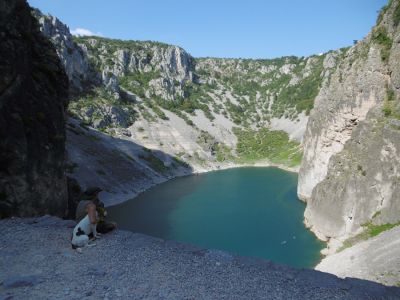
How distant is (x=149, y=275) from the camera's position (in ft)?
38.1

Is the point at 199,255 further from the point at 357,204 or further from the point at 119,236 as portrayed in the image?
the point at 357,204

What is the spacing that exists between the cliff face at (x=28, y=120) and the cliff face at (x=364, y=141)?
27005mm

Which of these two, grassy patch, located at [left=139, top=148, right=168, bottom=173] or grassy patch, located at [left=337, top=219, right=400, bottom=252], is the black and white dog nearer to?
grassy patch, located at [left=337, top=219, right=400, bottom=252]

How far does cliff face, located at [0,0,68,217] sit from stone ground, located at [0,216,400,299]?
669 centimetres

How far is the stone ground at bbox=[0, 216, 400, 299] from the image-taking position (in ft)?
35.1

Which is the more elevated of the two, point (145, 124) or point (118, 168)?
point (145, 124)

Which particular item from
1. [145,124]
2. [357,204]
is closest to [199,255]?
[357,204]

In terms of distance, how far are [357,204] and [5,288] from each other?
32561 mm

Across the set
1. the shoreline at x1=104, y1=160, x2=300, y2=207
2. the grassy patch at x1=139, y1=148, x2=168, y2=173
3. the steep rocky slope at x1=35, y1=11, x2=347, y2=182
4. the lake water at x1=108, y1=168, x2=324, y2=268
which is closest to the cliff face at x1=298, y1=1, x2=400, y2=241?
the lake water at x1=108, y1=168, x2=324, y2=268

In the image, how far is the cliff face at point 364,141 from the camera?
33562 mm

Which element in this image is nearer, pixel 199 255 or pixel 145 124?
pixel 199 255

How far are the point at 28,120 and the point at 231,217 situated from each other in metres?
35.2

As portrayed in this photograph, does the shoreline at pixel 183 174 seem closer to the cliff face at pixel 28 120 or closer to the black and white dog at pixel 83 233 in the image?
the cliff face at pixel 28 120

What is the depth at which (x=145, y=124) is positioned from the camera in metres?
115
